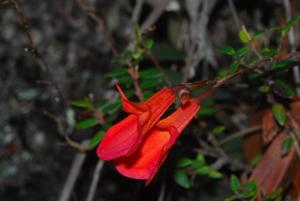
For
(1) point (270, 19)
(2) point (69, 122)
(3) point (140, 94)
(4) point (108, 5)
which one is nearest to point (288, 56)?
(3) point (140, 94)

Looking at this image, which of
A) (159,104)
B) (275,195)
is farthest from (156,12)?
(159,104)

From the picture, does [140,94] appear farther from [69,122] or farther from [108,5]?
[108,5]

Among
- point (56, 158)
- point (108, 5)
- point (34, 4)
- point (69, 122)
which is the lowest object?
point (56, 158)

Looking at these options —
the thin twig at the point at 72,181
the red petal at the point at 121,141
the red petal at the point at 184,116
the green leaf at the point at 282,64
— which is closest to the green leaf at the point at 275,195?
the green leaf at the point at 282,64

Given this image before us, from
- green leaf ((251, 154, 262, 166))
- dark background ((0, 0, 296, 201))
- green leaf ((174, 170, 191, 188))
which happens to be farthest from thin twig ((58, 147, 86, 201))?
green leaf ((251, 154, 262, 166))

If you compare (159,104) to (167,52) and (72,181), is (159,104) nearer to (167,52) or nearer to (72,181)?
(72,181)
